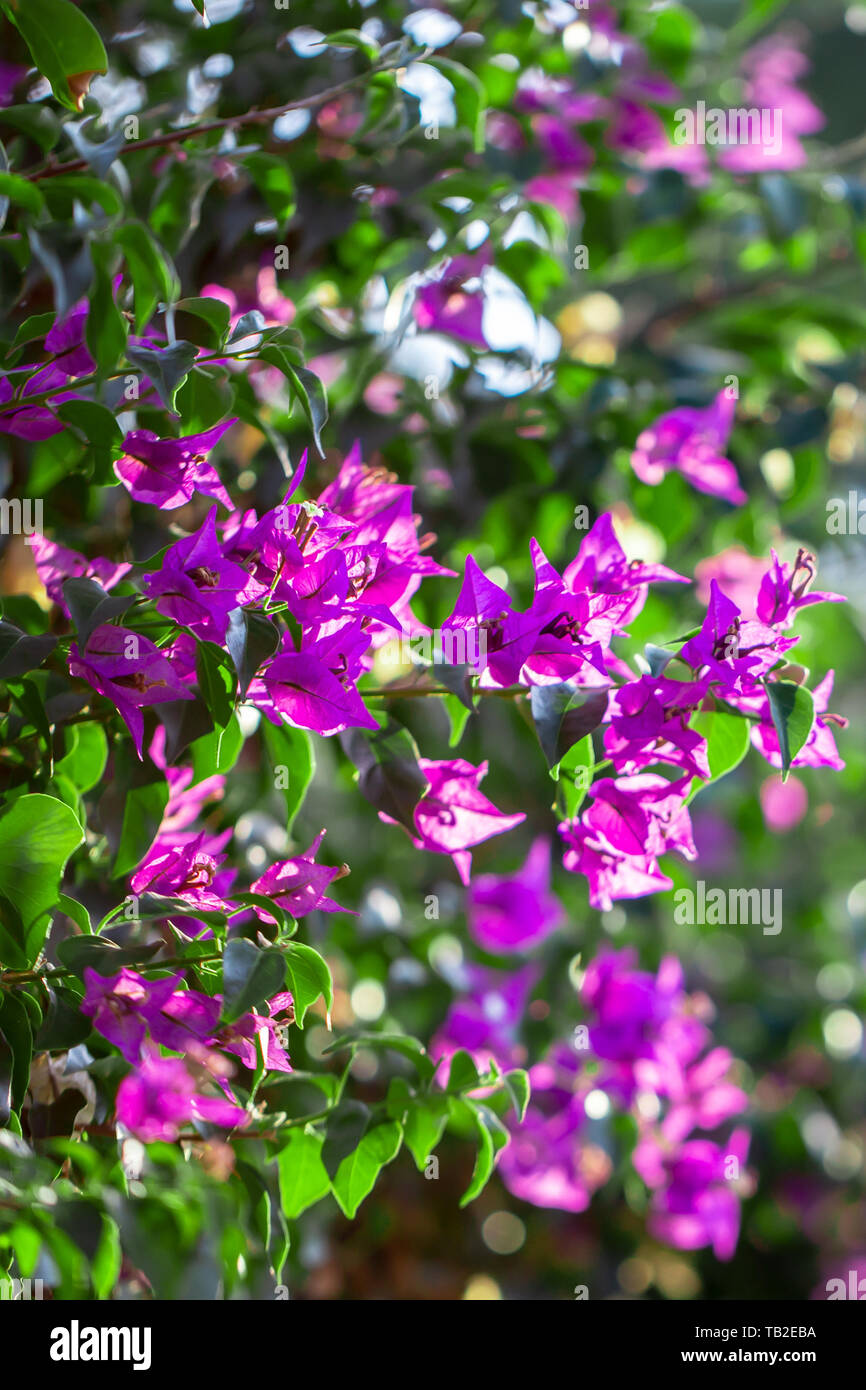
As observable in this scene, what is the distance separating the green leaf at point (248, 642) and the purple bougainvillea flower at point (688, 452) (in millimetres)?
372

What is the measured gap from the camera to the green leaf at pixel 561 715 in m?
0.34

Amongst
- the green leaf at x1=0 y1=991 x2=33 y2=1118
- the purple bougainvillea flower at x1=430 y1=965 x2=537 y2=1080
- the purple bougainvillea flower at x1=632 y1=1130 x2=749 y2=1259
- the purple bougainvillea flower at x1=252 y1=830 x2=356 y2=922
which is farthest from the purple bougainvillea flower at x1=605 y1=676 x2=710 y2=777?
the purple bougainvillea flower at x1=632 y1=1130 x2=749 y2=1259

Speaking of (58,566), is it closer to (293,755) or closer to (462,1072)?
(293,755)

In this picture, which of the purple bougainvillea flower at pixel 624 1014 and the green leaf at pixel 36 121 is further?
the purple bougainvillea flower at pixel 624 1014

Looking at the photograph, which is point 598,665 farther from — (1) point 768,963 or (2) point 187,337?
(1) point 768,963

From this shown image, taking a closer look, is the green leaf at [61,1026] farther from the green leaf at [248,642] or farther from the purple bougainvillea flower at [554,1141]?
the purple bougainvillea flower at [554,1141]

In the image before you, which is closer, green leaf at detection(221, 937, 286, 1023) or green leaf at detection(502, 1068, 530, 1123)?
green leaf at detection(221, 937, 286, 1023)

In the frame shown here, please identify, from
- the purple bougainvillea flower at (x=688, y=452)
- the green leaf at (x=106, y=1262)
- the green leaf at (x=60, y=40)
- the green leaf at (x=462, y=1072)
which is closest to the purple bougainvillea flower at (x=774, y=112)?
the purple bougainvillea flower at (x=688, y=452)

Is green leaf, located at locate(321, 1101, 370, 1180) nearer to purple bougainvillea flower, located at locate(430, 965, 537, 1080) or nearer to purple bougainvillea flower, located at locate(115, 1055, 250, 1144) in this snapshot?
purple bougainvillea flower, located at locate(115, 1055, 250, 1144)

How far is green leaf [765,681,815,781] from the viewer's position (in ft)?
1.11

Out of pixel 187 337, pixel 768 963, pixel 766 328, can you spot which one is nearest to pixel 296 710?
pixel 187 337

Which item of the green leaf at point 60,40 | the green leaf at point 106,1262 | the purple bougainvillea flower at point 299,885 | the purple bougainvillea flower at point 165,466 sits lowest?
the green leaf at point 106,1262

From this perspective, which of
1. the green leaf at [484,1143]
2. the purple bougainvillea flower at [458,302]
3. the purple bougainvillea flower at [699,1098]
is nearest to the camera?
the green leaf at [484,1143]

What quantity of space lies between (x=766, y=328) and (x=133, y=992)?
66 centimetres
